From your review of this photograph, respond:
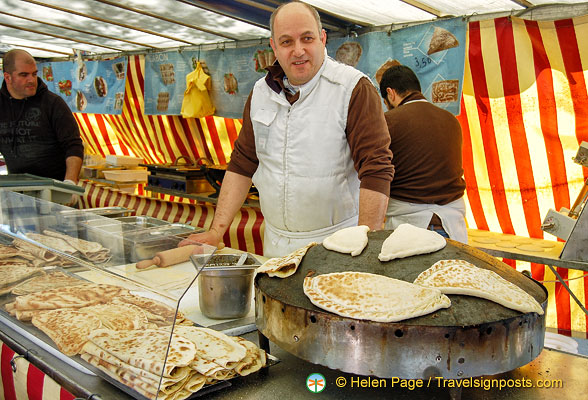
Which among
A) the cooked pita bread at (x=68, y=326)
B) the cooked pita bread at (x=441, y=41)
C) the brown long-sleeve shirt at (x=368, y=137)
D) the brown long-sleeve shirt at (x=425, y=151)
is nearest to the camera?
the cooked pita bread at (x=68, y=326)

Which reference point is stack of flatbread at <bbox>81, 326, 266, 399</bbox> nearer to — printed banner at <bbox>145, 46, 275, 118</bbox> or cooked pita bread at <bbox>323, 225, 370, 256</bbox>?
cooked pita bread at <bbox>323, 225, 370, 256</bbox>

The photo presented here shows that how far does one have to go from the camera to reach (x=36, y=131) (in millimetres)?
4340

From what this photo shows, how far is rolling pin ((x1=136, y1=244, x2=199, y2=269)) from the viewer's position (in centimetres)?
149

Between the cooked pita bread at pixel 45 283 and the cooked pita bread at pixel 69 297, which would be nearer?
the cooked pita bread at pixel 69 297

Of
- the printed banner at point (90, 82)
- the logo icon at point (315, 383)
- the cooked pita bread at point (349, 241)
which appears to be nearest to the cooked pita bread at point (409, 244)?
the cooked pita bread at point (349, 241)

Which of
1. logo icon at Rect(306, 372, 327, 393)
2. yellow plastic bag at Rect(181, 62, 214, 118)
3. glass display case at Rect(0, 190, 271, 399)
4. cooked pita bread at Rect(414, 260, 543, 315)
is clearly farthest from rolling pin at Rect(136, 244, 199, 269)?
yellow plastic bag at Rect(181, 62, 214, 118)

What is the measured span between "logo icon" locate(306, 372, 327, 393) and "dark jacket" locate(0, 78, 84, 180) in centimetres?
373

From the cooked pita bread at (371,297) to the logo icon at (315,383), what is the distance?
0.26m

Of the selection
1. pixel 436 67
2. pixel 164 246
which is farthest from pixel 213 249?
pixel 436 67

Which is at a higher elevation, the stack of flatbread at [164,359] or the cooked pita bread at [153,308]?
the cooked pita bread at [153,308]

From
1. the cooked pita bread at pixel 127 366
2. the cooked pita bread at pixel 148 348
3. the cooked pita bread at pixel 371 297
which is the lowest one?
the cooked pita bread at pixel 127 366

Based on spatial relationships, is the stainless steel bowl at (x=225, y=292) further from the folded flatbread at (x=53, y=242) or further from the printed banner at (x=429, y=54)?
the printed banner at (x=429, y=54)

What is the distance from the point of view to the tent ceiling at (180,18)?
3.74 meters

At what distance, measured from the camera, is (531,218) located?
4074mm
